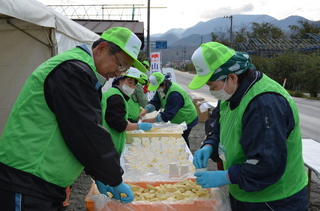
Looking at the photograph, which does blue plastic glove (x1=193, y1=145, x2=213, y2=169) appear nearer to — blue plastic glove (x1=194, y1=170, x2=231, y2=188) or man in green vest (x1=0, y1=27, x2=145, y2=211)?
blue plastic glove (x1=194, y1=170, x2=231, y2=188)

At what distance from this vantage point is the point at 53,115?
58.9 inches

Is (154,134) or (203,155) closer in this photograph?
(203,155)

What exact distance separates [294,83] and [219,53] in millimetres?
22496

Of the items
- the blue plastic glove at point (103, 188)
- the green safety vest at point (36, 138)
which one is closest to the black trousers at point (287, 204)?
the blue plastic glove at point (103, 188)

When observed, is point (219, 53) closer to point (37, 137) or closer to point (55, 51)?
point (37, 137)

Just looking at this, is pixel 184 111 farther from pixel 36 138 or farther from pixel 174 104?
pixel 36 138

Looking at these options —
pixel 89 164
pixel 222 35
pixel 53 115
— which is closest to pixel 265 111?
pixel 89 164

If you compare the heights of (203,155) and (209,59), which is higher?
(209,59)

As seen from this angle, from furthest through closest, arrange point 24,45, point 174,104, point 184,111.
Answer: point 184,111 → point 174,104 → point 24,45

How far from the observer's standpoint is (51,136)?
149cm

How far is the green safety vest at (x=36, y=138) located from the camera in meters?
1.47

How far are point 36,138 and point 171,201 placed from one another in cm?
107

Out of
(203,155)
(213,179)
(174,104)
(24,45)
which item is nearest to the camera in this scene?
(213,179)

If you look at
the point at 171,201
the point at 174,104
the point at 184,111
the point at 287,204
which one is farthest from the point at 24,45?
the point at 287,204
